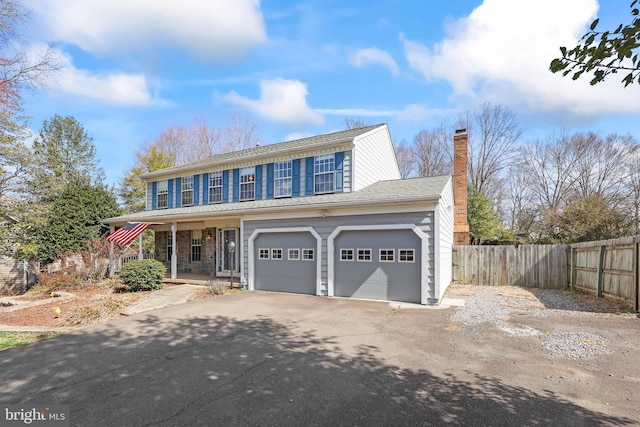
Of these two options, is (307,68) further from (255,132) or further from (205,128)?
(205,128)

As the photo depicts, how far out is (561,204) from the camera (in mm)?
28156

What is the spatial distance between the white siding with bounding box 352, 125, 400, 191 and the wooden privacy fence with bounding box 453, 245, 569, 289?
5.08 m

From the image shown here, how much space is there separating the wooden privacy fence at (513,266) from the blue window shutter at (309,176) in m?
7.46

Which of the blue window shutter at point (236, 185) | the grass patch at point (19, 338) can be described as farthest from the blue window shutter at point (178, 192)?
the grass patch at point (19, 338)

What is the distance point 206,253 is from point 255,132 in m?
17.1

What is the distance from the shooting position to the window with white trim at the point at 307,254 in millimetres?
11917

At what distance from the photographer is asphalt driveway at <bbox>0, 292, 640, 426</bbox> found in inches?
143

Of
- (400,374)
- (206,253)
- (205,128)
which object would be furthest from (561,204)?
(205,128)

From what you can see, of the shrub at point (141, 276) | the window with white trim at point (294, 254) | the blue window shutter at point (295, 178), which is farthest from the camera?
the blue window shutter at point (295, 178)

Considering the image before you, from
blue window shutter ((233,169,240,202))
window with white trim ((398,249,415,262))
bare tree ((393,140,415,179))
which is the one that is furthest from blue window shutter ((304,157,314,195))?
bare tree ((393,140,415,179))

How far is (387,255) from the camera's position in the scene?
10.5m

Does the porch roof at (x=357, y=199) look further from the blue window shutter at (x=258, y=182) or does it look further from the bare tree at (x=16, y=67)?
the bare tree at (x=16, y=67)

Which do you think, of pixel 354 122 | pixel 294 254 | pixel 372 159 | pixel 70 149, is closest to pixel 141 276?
pixel 294 254

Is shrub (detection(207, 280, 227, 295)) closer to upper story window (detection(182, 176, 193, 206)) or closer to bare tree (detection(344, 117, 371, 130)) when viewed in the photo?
upper story window (detection(182, 176, 193, 206))
